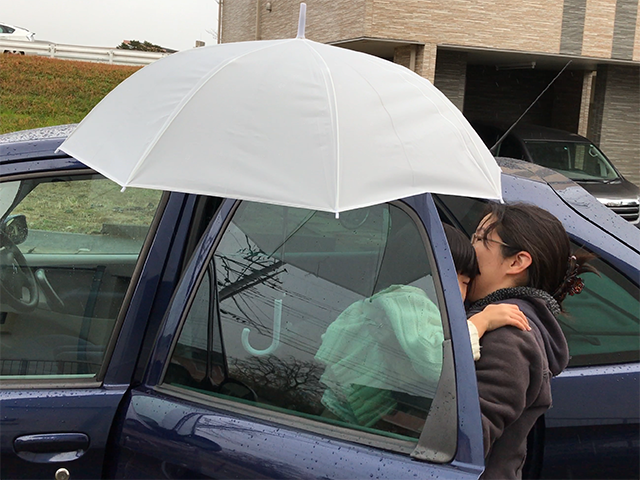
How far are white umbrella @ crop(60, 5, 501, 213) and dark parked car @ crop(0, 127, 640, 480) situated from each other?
19cm

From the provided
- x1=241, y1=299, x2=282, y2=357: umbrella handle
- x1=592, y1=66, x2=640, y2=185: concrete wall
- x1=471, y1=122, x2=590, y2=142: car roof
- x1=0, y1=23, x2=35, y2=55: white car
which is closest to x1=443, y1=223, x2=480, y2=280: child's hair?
x1=241, y1=299, x2=282, y2=357: umbrella handle

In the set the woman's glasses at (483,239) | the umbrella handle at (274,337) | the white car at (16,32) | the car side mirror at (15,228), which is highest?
the white car at (16,32)

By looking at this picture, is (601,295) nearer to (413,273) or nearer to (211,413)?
(413,273)

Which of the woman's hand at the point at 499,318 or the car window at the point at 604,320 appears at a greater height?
the woman's hand at the point at 499,318

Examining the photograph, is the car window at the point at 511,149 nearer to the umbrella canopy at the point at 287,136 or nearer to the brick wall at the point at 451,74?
the brick wall at the point at 451,74

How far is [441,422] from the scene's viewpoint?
1.52 metres

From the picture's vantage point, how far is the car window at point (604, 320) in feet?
7.60

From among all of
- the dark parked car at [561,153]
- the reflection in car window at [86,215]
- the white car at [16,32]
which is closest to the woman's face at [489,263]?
the reflection in car window at [86,215]

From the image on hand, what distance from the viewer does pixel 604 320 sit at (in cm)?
240

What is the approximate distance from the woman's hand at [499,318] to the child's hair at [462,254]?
16 centimetres

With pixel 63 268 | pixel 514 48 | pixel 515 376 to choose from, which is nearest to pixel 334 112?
pixel 515 376

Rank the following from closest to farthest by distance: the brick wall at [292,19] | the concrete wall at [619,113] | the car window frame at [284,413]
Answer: the car window frame at [284,413], the brick wall at [292,19], the concrete wall at [619,113]

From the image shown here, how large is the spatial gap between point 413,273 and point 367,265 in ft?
0.41

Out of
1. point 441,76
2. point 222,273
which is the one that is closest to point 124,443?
point 222,273
